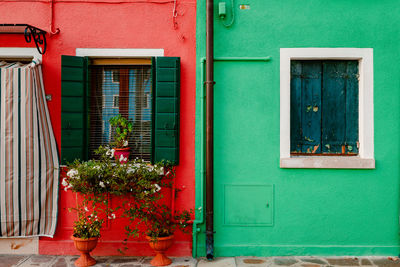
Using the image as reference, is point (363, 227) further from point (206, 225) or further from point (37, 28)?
point (37, 28)

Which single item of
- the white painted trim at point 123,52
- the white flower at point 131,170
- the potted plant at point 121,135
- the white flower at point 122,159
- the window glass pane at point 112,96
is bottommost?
the white flower at point 131,170

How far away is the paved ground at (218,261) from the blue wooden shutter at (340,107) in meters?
1.47

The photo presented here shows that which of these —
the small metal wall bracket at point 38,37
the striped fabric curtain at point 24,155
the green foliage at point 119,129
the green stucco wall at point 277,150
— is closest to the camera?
the small metal wall bracket at point 38,37

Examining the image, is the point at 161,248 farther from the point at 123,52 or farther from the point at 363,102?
the point at 363,102

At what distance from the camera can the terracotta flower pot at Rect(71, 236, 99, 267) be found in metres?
4.32

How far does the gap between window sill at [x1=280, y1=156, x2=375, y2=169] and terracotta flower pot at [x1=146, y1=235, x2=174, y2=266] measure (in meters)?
1.82

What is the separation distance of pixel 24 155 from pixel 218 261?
2959mm

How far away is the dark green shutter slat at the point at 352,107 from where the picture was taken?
481cm

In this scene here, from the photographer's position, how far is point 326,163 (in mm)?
4637

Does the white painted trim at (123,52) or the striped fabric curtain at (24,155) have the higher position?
the white painted trim at (123,52)

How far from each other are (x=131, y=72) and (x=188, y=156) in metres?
1.46

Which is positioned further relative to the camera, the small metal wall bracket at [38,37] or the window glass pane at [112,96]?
the window glass pane at [112,96]

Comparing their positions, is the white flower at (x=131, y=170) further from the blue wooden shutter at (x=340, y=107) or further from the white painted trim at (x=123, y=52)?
the blue wooden shutter at (x=340, y=107)

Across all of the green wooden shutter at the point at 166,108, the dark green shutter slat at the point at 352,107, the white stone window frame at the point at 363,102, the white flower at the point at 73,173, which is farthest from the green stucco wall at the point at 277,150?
the white flower at the point at 73,173
